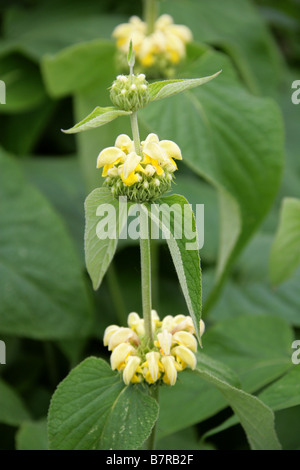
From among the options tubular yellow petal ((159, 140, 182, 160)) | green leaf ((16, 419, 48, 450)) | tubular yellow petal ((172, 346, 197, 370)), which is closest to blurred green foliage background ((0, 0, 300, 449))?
green leaf ((16, 419, 48, 450))

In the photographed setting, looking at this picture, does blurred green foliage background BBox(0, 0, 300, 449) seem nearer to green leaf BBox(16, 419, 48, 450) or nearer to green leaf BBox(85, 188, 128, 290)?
green leaf BBox(16, 419, 48, 450)

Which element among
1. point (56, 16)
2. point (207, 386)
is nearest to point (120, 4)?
point (56, 16)

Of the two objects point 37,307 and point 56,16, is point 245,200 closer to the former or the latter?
point 37,307

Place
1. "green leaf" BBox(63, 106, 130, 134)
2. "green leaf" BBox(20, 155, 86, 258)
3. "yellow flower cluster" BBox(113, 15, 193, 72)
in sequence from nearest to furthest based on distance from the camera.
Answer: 1. "green leaf" BBox(63, 106, 130, 134)
2. "yellow flower cluster" BBox(113, 15, 193, 72)
3. "green leaf" BBox(20, 155, 86, 258)

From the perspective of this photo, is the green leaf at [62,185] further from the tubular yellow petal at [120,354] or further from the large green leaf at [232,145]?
the tubular yellow petal at [120,354]

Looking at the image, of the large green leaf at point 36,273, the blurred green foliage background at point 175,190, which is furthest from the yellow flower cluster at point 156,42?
the large green leaf at point 36,273

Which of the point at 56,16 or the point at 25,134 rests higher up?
the point at 56,16
